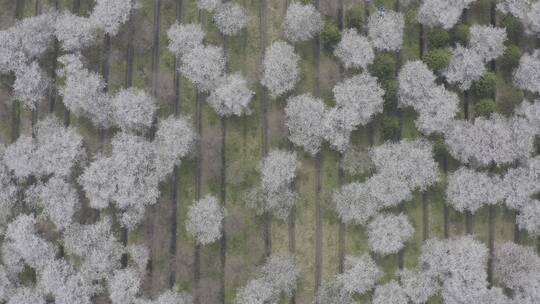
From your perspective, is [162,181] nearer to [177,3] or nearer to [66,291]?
[66,291]

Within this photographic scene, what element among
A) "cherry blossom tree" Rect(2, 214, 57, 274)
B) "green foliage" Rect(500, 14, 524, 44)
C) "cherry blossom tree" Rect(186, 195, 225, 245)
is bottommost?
"cherry blossom tree" Rect(2, 214, 57, 274)

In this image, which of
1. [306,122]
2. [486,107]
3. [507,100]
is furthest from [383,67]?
[507,100]

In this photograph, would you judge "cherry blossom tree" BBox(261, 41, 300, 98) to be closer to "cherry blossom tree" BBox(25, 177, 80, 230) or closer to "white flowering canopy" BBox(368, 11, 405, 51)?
"white flowering canopy" BBox(368, 11, 405, 51)

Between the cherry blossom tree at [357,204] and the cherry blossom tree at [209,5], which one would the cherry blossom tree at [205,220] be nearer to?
the cherry blossom tree at [357,204]

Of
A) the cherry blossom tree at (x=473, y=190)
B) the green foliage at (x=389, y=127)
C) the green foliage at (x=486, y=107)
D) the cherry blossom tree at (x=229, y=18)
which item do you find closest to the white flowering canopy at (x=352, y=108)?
the green foliage at (x=389, y=127)

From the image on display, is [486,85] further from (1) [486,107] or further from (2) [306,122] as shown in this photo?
(2) [306,122]

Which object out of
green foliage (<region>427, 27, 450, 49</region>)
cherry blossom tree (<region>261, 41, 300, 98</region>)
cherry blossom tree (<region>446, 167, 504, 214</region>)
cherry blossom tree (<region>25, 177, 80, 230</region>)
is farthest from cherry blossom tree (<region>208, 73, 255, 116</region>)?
cherry blossom tree (<region>446, 167, 504, 214</region>)
